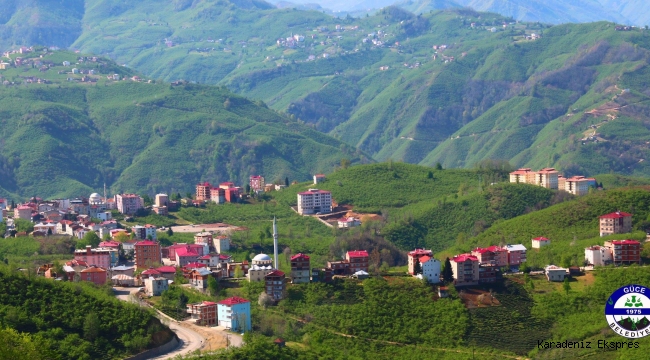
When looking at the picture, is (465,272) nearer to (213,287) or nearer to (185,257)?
(213,287)

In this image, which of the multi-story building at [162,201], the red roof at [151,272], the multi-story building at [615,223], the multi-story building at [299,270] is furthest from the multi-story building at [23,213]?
the multi-story building at [615,223]

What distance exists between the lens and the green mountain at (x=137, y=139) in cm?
13525

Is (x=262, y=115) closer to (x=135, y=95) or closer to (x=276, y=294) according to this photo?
(x=135, y=95)

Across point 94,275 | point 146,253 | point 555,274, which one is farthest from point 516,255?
point 94,275

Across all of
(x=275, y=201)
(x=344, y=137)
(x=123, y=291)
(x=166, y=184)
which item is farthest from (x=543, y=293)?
(x=344, y=137)

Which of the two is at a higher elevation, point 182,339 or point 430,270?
point 430,270

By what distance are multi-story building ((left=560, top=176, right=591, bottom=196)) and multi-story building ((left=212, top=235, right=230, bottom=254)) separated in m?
24.6

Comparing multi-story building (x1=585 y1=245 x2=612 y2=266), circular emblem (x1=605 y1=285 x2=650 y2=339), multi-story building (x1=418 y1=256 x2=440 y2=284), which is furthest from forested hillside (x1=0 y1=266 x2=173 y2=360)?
multi-story building (x1=585 y1=245 x2=612 y2=266)

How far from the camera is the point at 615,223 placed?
242ft

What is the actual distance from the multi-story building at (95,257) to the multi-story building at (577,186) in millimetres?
33194

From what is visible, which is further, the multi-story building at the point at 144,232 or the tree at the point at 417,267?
the multi-story building at the point at 144,232

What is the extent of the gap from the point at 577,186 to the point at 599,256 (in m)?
25.6

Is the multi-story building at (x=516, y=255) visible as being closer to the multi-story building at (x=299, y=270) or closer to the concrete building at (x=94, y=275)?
the multi-story building at (x=299, y=270)

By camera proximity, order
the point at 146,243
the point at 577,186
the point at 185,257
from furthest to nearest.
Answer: the point at 577,186, the point at 146,243, the point at 185,257
